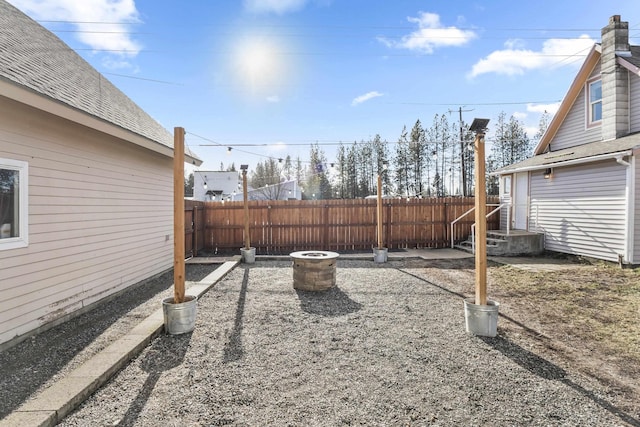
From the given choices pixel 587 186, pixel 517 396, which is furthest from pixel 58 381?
pixel 587 186

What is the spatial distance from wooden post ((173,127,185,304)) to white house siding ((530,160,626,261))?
934cm

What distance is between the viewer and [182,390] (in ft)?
8.62

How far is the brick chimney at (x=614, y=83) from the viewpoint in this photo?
859cm

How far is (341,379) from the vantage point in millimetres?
2803

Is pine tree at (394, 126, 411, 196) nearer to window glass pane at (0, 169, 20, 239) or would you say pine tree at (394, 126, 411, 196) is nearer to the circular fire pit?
the circular fire pit

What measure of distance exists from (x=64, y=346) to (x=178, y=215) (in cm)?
183

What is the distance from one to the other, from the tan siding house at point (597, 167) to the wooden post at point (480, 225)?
5830 millimetres

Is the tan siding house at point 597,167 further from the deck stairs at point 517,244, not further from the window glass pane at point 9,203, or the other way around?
the window glass pane at point 9,203

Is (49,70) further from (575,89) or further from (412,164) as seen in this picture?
(412,164)

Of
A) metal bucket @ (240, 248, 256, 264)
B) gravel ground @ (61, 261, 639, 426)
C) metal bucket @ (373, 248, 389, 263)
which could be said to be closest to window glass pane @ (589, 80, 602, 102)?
metal bucket @ (373, 248, 389, 263)

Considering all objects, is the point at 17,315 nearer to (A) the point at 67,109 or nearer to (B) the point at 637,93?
(A) the point at 67,109

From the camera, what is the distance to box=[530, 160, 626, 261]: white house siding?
7.59 metres

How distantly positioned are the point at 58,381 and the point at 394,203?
32.1 ft

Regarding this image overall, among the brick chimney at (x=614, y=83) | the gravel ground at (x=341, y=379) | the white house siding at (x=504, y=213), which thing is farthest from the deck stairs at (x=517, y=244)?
the gravel ground at (x=341, y=379)
